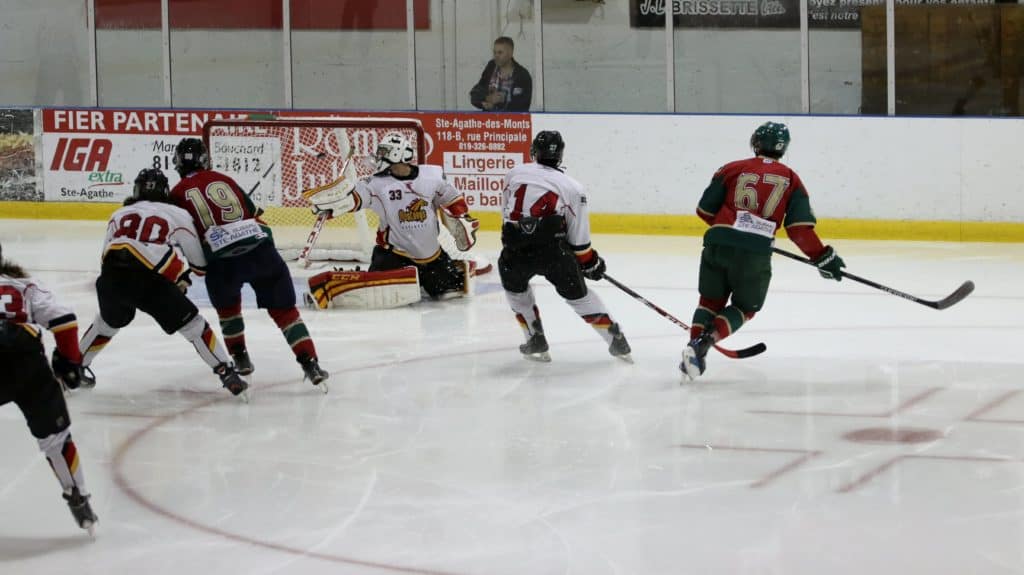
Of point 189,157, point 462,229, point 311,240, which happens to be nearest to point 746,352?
point 462,229

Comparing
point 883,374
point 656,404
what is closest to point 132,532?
point 656,404

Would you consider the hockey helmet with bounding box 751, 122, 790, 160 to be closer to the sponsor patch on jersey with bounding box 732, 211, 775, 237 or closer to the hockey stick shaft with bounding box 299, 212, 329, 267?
the sponsor patch on jersey with bounding box 732, 211, 775, 237

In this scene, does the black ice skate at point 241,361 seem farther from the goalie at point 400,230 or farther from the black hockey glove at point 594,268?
the goalie at point 400,230

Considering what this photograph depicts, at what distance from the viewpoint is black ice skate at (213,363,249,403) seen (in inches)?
219

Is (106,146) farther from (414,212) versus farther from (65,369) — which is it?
(65,369)

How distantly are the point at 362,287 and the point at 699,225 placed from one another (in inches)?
131

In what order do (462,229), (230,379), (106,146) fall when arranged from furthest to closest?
(106,146)
(462,229)
(230,379)

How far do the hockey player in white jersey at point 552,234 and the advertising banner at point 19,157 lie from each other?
6.43 metres

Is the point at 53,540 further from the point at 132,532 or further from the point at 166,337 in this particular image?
the point at 166,337

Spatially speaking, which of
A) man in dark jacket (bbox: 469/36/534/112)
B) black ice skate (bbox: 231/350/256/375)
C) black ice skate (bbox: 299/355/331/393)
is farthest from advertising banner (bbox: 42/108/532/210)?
black ice skate (bbox: 299/355/331/393)

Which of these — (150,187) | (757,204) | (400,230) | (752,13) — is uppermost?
(752,13)

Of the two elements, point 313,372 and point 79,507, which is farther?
point 313,372

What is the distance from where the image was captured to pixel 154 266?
17.9ft

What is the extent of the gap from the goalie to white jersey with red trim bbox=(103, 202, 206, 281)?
206cm
